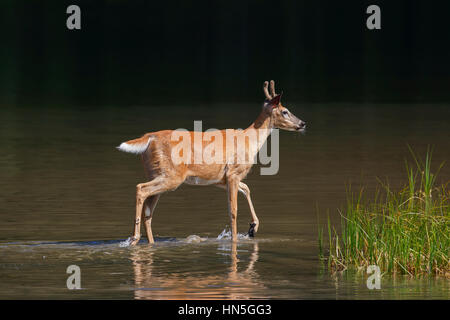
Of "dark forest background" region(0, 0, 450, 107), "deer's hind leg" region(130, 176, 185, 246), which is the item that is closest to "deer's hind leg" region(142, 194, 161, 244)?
"deer's hind leg" region(130, 176, 185, 246)

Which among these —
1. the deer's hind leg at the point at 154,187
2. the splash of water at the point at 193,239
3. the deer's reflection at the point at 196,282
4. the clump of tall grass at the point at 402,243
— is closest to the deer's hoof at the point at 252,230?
the splash of water at the point at 193,239

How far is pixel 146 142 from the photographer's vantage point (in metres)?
14.5

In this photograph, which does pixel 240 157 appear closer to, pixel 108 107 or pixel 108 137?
pixel 108 137

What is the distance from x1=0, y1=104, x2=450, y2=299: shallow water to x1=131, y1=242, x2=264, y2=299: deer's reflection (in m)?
0.01

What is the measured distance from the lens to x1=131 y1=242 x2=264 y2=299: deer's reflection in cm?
1109

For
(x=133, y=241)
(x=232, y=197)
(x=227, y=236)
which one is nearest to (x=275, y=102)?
(x=232, y=197)

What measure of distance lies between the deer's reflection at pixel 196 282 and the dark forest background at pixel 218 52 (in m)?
22.3

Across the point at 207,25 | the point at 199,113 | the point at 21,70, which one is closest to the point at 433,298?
the point at 199,113

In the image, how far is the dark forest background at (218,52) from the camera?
38406 mm

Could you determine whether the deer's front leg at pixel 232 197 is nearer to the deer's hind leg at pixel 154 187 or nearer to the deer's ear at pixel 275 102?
the deer's hind leg at pixel 154 187

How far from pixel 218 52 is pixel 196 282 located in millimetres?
42041

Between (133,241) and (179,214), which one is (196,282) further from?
(179,214)

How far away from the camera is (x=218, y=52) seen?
53406mm
